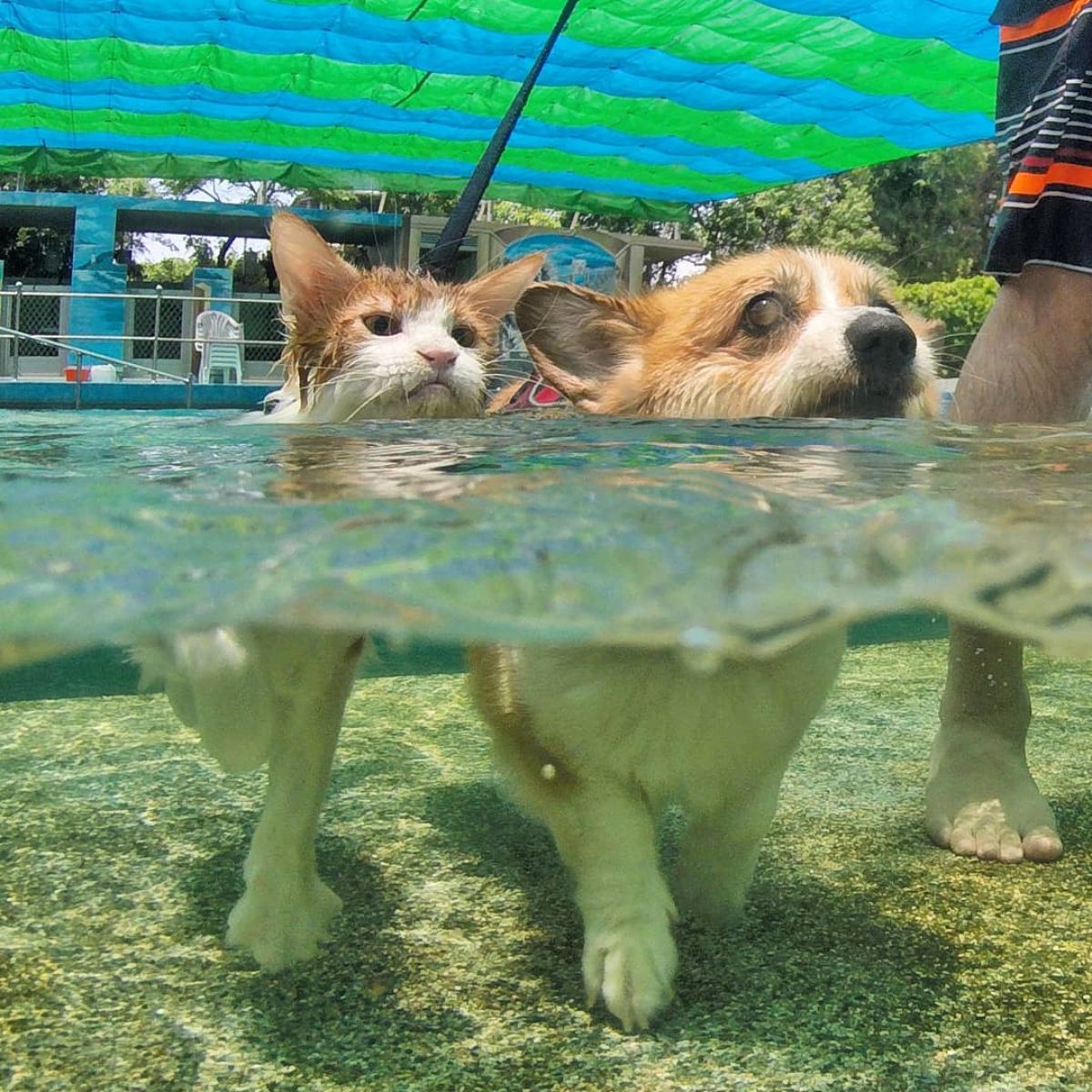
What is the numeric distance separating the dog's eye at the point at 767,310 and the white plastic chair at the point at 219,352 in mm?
8775

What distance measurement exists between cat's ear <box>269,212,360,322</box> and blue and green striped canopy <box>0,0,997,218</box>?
4292 millimetres

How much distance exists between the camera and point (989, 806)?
268 centimetres

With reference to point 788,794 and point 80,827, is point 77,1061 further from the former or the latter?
point 788,794

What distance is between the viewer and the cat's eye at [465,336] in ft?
11.6

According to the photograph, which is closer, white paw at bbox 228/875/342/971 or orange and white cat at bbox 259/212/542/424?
Result: white paw at bbox 228/875/342/971

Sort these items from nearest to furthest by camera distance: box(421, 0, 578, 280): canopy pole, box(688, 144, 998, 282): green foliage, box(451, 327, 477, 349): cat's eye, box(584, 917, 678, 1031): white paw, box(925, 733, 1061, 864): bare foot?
box(584, 917, 678, 1031): white paw
box(925, 733, 1061, 864): bare foot
box(451, 327, 477, 349): cat's eye
box(421, 0, 578, 280): canopy pole
box(688, 144, 998, 282): green foliage

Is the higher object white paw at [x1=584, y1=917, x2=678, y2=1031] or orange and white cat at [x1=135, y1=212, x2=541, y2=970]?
orange and white cat at [x1=135, y1=212, x2=541, y2=970]

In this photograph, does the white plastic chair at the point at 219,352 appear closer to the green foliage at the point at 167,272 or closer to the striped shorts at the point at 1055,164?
the green foliage at the point at 167,272

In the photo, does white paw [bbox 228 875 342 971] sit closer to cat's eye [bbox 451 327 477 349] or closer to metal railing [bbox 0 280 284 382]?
cat's eye [bbox 451 327 477 349]

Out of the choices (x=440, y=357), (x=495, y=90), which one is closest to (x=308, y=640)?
(x=440, y=357)

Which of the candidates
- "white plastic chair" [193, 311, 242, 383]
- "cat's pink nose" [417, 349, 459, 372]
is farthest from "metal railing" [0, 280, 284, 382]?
"cat's pink nose" [417, 349, 459, 372]

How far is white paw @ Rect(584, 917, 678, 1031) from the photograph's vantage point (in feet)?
5.84

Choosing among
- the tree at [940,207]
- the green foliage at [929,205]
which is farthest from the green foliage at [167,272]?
the tree at [940,207]

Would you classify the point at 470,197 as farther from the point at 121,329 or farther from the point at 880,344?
the point at 121,329
